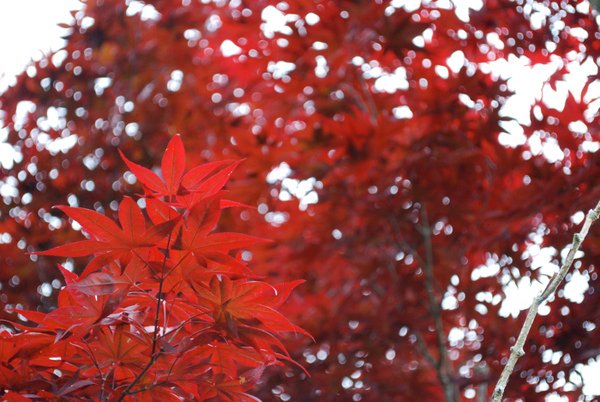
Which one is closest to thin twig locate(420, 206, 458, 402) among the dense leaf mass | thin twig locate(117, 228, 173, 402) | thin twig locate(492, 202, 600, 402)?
the dense leaf mass

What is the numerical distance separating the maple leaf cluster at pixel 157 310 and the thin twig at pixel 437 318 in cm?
122

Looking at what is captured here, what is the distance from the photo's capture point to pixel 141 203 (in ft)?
10.3

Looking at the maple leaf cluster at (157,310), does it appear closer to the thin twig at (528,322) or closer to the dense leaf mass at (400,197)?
the thin twig at (528,322)

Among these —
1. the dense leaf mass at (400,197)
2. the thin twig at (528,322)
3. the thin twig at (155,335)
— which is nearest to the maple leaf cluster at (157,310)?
the thin twig at (155,335)

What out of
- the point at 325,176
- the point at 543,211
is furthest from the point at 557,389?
the point at 325,176

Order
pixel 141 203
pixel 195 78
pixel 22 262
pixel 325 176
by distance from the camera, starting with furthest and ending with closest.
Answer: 1. pixel 195 78
2. pixel 141 203
3. pixel 22 262
4. pixel 325 176

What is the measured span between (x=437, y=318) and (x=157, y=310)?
145 cm

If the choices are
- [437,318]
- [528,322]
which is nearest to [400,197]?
[437,318]

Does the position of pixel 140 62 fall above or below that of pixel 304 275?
above

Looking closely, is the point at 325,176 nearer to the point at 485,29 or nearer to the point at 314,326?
the point at 314,326

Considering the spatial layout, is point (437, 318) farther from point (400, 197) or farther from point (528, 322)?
point (528, 322)

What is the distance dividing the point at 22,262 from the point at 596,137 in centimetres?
212

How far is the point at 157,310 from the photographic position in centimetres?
102

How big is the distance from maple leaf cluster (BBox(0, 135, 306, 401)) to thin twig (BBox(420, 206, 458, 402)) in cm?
122
